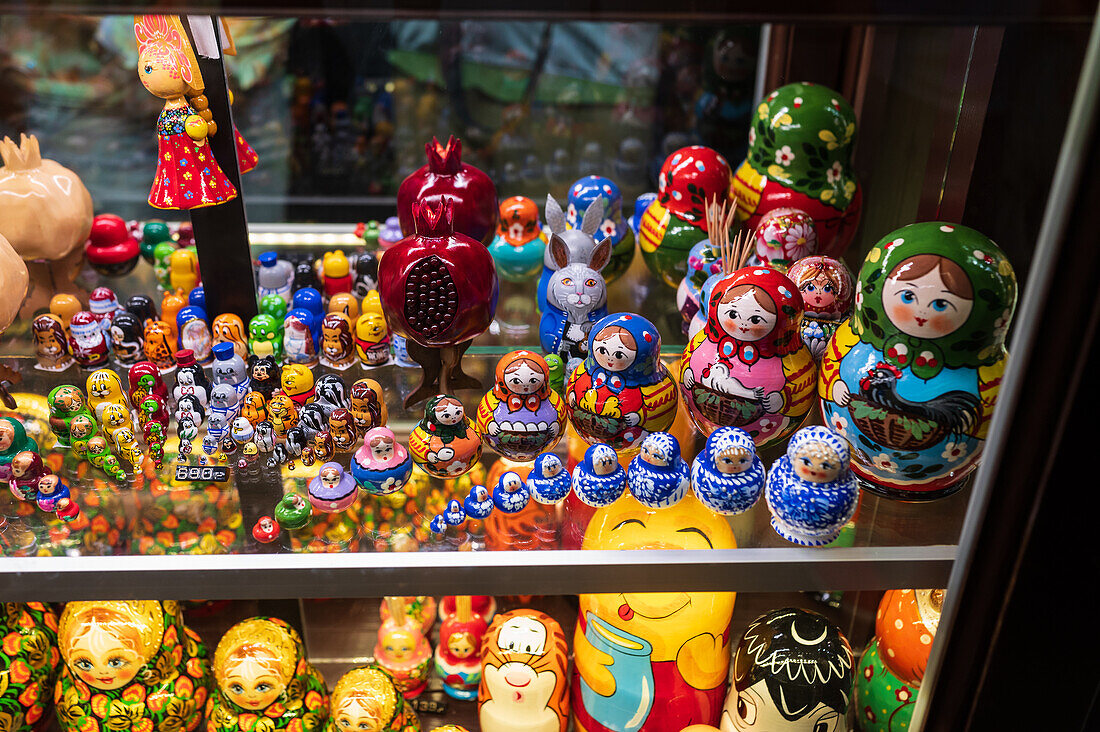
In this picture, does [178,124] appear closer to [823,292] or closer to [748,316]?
[748,316]

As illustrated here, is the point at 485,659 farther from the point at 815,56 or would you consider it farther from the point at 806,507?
the point at 815,56

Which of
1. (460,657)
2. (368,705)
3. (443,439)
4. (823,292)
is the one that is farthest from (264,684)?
(823,292)

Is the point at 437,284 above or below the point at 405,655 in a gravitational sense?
above

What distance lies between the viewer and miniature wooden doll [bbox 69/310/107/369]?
1225 millimetres

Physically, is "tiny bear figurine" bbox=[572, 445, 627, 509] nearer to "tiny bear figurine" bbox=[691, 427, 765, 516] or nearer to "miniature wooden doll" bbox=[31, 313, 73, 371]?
"tiny bear figurine" bbox=[691, 427, 765, 516]

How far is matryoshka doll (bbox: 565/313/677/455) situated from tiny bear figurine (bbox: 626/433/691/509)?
65mm

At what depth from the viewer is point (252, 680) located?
1110 mm

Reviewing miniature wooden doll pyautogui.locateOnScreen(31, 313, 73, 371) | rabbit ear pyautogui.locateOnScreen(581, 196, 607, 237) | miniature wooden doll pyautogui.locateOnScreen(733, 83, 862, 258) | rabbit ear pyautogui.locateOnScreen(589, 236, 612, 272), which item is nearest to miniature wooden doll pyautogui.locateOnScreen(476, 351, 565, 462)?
rabbit ear pyautogui.locateOnScreen(589, 236, 612, 272)

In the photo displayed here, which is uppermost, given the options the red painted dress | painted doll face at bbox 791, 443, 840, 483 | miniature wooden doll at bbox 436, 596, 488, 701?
the red painted dress

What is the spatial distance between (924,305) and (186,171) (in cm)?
89

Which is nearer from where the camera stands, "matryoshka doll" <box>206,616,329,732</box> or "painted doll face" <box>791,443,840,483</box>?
"painted doll face" <box>791,443,840,483</box>

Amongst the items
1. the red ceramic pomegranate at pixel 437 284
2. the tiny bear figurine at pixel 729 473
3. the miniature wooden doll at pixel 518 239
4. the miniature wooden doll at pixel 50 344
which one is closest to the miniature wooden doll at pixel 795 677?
the tiny bear figurine at pixel 729 473

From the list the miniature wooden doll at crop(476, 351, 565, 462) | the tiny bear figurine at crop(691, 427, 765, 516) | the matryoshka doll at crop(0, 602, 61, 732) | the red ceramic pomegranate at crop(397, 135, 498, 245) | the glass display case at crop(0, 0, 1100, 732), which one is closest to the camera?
the glass display case at crop(0, 0, 1100, 732)

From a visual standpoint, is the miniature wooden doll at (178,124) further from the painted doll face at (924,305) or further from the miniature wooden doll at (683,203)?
the painted doll face at (924,305)
